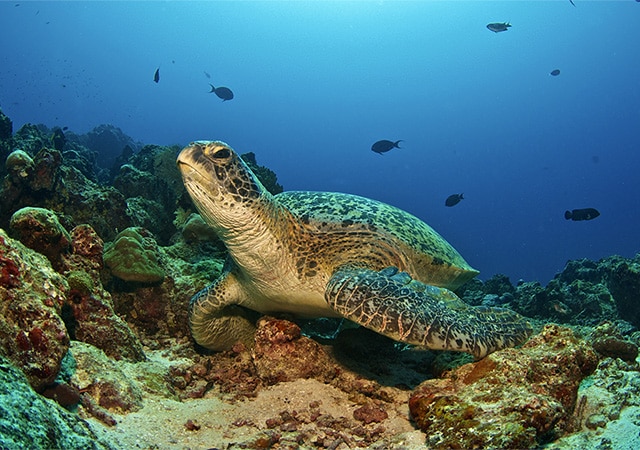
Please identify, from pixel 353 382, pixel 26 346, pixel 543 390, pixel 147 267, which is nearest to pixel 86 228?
pixel 147 267

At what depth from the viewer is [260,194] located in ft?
12.9

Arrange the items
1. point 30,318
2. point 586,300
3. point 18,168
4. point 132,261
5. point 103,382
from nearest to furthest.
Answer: point 30,318 → point 103,382 → point 132,261 → point 18,168 → point 586,300

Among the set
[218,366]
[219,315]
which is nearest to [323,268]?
[219,315]

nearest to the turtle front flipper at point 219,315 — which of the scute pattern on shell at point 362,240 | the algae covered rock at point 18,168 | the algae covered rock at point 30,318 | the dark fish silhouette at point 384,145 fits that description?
the scute pattern on shell at point 362,240

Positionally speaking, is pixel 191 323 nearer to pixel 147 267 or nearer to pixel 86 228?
pixel 147 267

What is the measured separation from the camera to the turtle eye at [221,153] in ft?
12.1

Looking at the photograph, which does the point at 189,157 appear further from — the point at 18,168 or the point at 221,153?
the point at 18,168

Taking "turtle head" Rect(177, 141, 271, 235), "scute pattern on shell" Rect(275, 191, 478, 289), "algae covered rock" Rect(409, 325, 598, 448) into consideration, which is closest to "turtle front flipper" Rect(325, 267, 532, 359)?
"algae covered rock" Rect(409, 325, 598, 448)

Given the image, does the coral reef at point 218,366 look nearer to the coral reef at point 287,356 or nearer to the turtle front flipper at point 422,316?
the coral reef at point 287,356

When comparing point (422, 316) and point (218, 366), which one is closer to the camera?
point (422, 316)

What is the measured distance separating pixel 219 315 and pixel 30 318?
2.41m

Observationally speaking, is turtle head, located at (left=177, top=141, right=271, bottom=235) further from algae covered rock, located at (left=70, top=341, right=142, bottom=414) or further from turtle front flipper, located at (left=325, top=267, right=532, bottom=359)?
algae covered rock, located at (left=70, top=341, right=142, bottom=414)

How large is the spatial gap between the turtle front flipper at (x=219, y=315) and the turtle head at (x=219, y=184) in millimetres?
880

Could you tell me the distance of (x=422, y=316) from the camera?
2.95m
